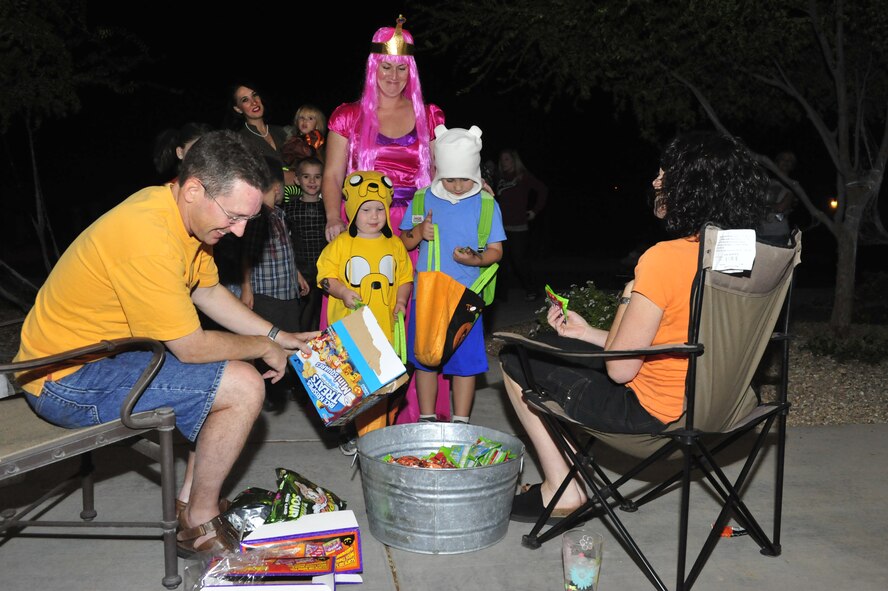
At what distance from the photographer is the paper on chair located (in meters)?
2.78

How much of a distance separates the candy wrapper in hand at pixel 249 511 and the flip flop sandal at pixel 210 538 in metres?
0.04

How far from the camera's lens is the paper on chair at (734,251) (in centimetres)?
278

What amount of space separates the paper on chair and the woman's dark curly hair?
1.00 feet

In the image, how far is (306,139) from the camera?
19.2 ft

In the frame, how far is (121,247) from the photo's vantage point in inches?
118

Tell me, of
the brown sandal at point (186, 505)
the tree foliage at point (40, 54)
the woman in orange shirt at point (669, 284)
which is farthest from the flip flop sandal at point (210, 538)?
the tree foliage at point (40, 54)

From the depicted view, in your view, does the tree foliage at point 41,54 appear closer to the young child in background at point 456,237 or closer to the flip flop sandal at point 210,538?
the young child in background at point 456,237

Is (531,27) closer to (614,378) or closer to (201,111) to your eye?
(614,378)

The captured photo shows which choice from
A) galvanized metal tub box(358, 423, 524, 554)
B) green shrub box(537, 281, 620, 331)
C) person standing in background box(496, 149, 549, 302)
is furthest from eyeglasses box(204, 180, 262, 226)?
person standing in background box(496, 149, 549, 302)

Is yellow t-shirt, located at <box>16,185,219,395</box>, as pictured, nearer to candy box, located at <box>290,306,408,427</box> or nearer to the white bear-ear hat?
candy box, located at <box>290,306,408,427</box>

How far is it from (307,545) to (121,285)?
1138mm

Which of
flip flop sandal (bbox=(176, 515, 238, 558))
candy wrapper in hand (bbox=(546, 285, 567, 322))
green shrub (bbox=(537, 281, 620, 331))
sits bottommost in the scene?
flip flop sandal (bbox=(176, 515, 238, 558))

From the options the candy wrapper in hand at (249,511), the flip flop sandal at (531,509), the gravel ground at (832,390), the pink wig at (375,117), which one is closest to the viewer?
the candy wrapper in hand at (249,511)

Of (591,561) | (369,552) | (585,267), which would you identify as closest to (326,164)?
(369,552)
